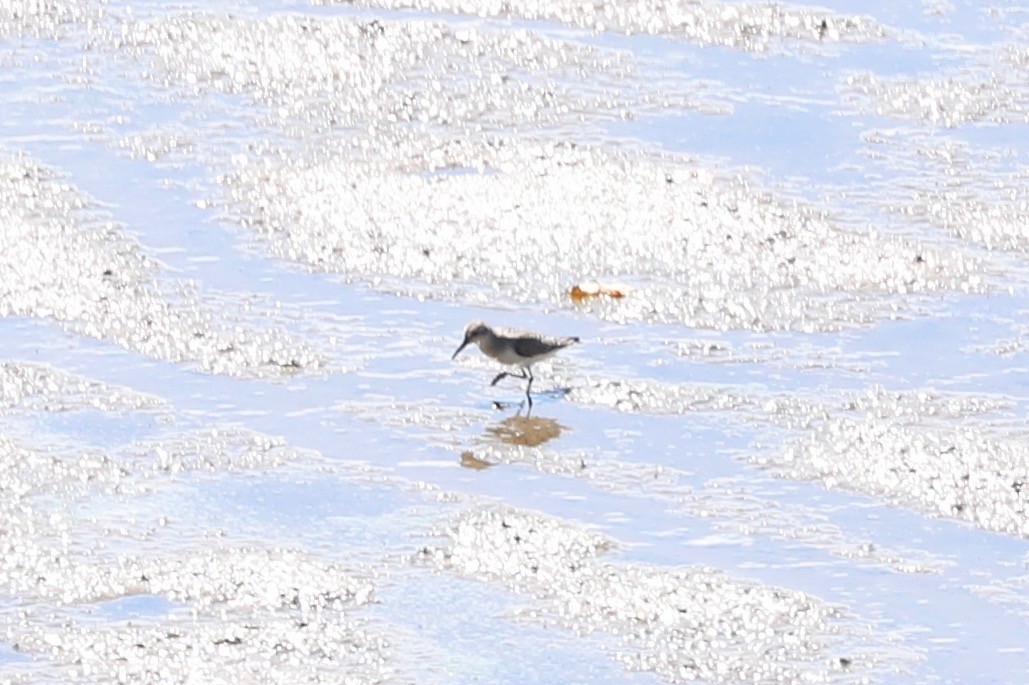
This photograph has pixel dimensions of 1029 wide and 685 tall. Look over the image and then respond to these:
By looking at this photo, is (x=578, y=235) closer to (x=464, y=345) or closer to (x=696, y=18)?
(x=464, y=345)

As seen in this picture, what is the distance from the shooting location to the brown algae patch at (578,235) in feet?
38.0

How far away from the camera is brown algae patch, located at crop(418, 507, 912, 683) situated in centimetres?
824

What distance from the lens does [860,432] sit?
10.1 m

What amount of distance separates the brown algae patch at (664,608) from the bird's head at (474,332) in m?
1.52

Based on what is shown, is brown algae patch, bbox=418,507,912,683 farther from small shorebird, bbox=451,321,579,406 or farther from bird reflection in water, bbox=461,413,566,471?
small shorebird, bbox=451,321,579,406

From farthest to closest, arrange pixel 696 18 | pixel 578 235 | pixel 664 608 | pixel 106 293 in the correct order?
pixel 696 18
pixel 578 235
pixel 106 293
pixel 664 608

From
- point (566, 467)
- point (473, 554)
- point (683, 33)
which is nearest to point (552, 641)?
point (473, 554)

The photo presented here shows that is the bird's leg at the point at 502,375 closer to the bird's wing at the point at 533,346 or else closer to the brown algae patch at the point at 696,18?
the bird's wing at the point at 533,346

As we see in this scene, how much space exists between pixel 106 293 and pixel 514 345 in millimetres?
2183

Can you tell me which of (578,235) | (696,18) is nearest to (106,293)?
(578,235)

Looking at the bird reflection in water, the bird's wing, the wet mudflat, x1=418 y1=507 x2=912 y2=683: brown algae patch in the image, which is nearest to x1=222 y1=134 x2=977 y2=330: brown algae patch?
the wet mudflat

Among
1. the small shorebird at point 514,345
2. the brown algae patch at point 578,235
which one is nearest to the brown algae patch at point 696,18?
the brown algae patch at point 578,235

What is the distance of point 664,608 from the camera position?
339 inches

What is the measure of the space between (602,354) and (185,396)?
199 cm
